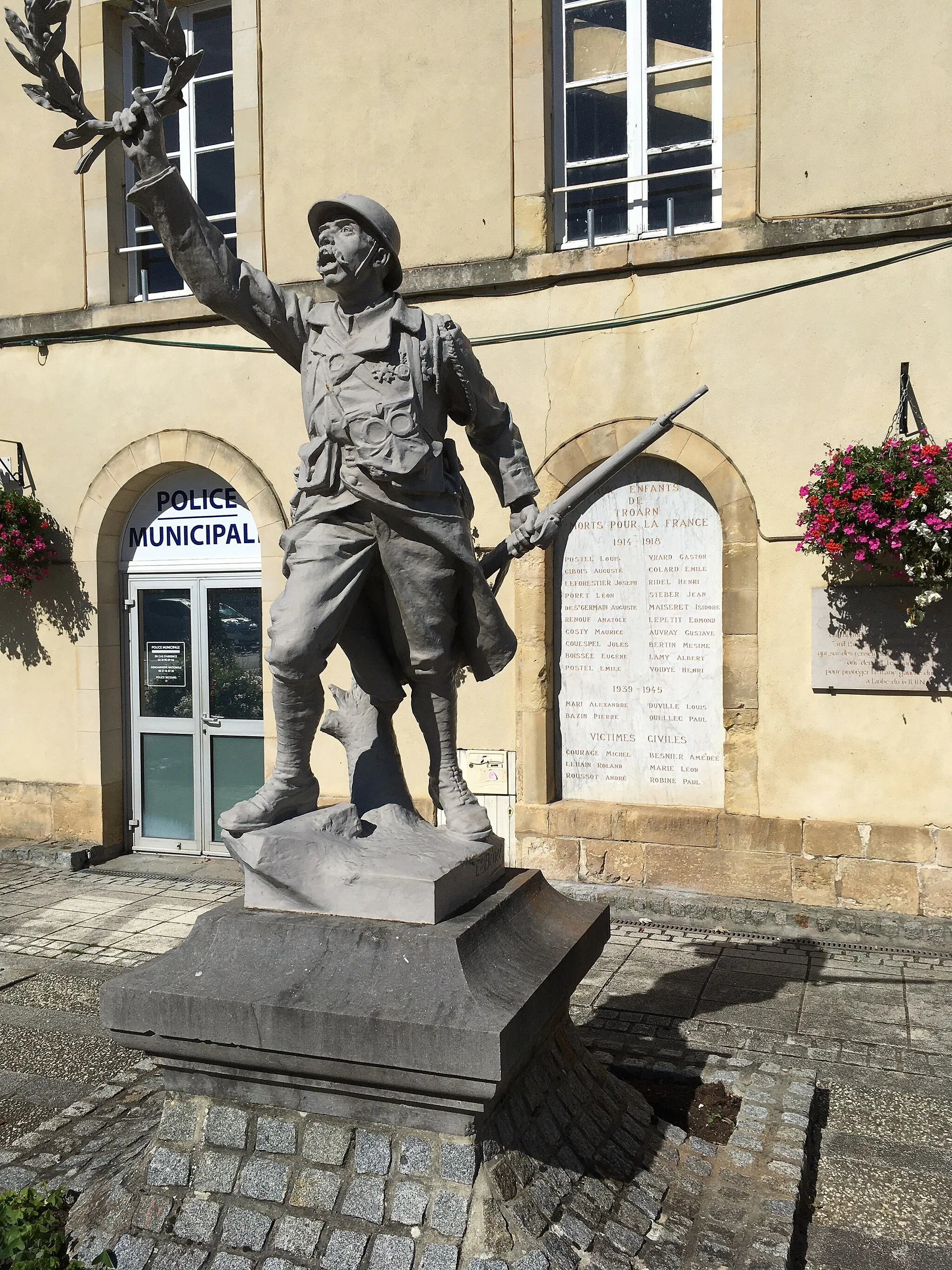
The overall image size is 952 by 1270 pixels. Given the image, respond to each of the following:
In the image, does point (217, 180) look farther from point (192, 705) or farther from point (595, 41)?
point (192, 705)

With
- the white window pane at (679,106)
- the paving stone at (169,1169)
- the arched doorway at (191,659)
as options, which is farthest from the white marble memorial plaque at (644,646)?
the paving stone at (169,1169)

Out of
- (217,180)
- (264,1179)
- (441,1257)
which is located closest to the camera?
(441,1257)

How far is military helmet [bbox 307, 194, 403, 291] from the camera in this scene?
3.21m

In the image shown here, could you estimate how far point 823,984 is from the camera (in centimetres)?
520

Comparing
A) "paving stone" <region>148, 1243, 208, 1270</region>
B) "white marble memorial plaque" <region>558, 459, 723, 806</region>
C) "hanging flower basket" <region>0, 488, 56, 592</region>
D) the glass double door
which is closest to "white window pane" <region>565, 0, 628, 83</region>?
"white marble memorial plaque" <region>558, 459, 723, 806</region>

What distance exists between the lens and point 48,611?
8.32 metres

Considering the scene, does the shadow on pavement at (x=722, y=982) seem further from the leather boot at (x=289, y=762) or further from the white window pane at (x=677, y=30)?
the white window pane at (x=677, y=30)

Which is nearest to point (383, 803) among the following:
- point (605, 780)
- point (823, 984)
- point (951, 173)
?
point (823, 984)

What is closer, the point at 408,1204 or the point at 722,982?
the point at 408,1204

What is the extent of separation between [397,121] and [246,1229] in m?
6.72

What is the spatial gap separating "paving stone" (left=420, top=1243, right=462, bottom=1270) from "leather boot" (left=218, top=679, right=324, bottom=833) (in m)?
1.20

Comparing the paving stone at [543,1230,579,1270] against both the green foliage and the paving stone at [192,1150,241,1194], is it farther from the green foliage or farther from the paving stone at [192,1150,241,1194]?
the green foliage

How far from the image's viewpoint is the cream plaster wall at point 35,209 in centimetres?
823

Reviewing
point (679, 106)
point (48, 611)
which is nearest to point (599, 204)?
point (679, 106)
